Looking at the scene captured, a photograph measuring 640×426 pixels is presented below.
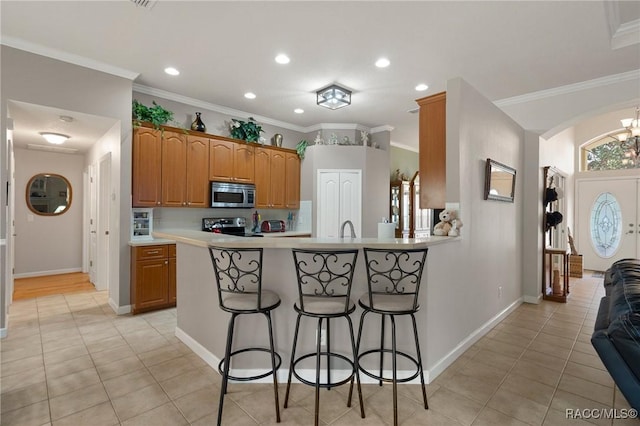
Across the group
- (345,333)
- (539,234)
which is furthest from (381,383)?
(539,234)

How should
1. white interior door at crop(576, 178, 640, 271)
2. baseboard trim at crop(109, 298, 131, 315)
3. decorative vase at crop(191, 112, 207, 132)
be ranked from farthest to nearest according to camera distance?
white interior door at crop(576, 178, 640, 271)
decorative vase at crop(191, 112, 207, 132)
baseboard trim at crop(109, 298, 131, 315)

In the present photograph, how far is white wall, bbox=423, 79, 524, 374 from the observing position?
2.50 metres

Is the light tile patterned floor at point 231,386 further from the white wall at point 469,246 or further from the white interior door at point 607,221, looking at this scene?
the white interior door at point 607,221

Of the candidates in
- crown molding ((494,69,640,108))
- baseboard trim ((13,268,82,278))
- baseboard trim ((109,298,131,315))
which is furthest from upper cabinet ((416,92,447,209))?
baseboard trim ((13,268,82,278))

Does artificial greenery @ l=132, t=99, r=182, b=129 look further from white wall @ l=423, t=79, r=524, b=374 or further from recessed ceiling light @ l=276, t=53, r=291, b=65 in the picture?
white wall @ l=423, t=79, r=524, b=374

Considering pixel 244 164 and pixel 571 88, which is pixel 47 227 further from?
pixel 571 88

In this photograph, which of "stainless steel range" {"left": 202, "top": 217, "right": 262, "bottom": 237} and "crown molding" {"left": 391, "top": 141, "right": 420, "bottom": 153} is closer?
"stainless steel range" {"left": 202, "top": 217, "right": 262, "bottom": 237}

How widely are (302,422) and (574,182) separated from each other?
7944 millimetres

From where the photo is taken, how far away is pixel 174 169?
4363mm

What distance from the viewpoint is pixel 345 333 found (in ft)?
7.63

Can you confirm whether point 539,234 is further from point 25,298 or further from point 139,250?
point 25,298

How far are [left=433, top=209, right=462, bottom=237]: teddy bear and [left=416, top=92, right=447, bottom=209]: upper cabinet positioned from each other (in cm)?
28

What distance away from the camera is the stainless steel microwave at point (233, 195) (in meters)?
4.78
